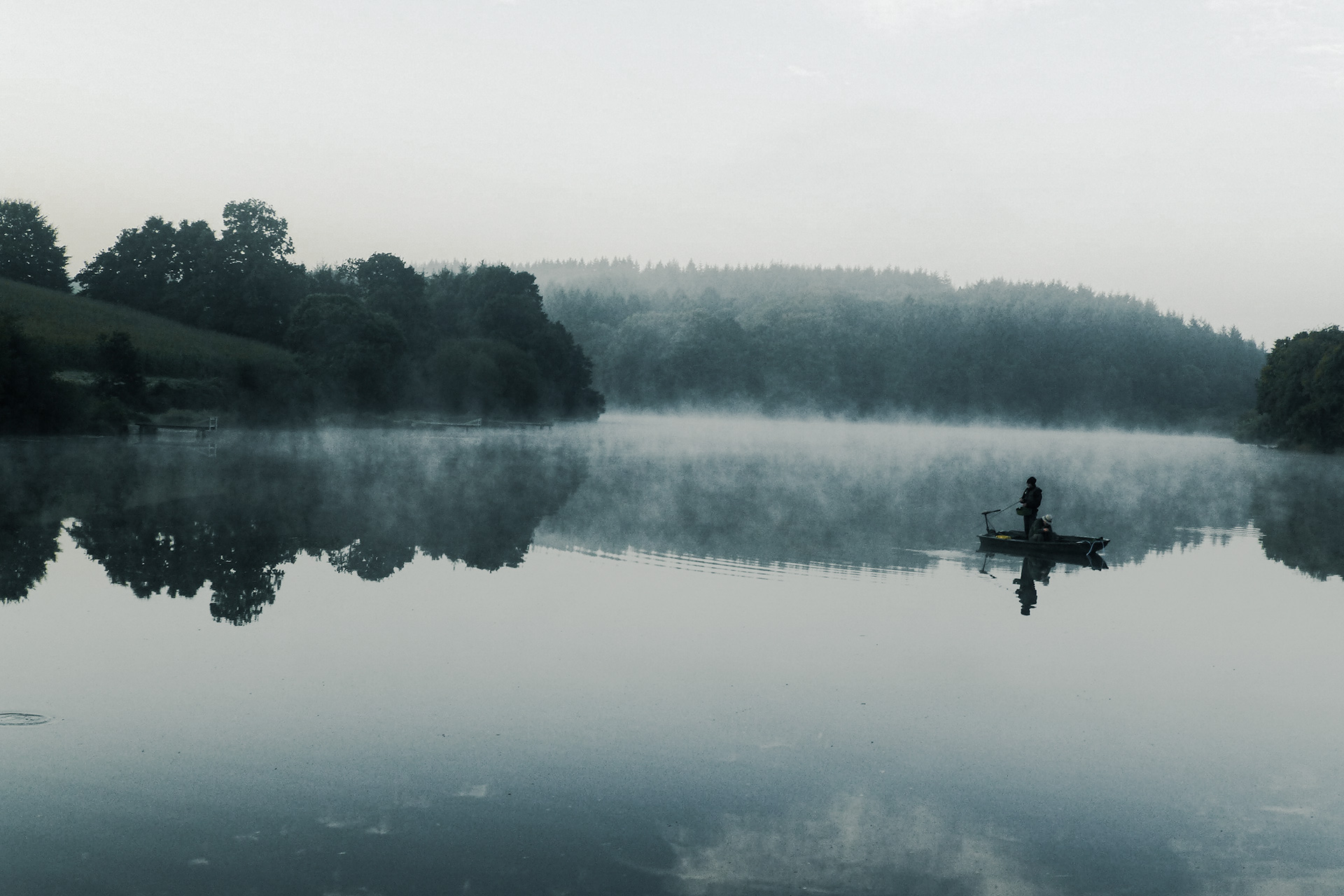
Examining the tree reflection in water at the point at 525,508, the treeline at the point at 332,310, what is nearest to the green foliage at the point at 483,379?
the treeline at the point at 332,310

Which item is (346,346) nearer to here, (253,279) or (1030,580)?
(253,279)

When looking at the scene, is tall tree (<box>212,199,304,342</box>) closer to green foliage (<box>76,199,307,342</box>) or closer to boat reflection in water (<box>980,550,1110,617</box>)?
green foliage (<box>76,199,307,342</box>)

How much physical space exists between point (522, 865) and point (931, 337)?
188 meters

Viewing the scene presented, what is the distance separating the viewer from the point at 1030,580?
20.8m

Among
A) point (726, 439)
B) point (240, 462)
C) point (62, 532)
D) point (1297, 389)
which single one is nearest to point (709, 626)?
point (62, 532)

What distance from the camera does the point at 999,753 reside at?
9.88 metres

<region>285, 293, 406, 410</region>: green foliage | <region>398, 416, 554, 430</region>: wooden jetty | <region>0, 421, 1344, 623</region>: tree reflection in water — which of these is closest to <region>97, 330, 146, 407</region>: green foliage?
<region>0, 421, 1344, 623</region>: tree reflection in water

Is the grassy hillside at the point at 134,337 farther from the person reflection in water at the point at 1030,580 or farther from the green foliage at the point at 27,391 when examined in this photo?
the person reflection in water at the point at 1030,580

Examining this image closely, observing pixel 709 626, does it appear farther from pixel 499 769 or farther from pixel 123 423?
pixel 123 423

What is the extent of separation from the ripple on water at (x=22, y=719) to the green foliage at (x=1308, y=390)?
96.0 meters

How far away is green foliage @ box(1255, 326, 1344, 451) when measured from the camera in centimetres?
8881

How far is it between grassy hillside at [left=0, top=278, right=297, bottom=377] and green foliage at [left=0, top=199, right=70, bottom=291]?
23.1ft

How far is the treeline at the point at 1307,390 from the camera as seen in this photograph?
88812mm

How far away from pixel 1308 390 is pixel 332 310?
3037 inches
